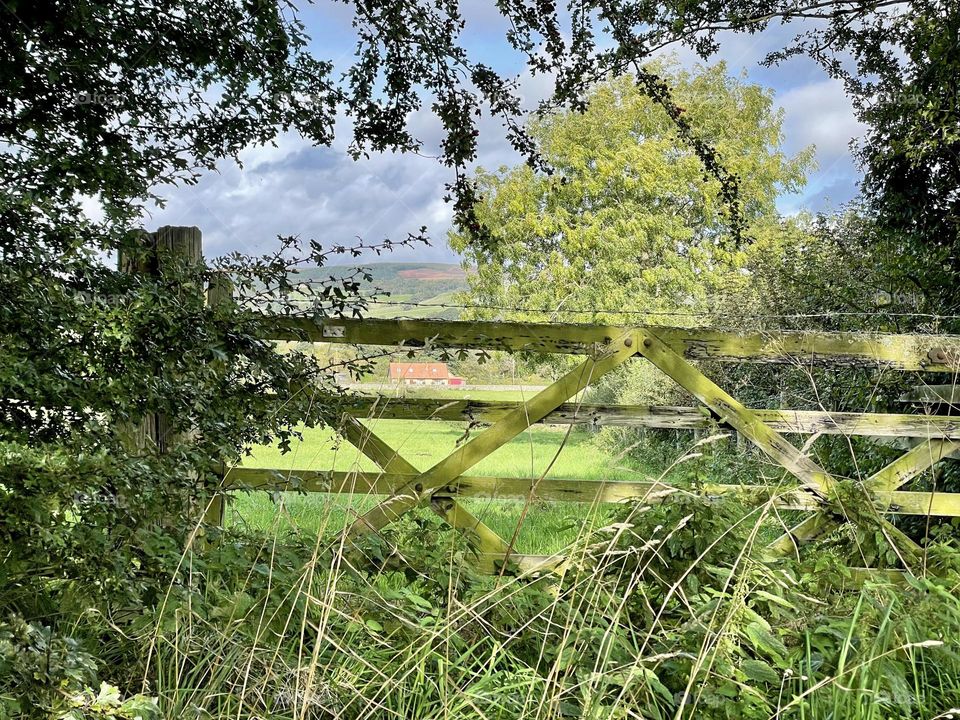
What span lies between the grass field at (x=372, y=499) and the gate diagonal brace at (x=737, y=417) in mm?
521

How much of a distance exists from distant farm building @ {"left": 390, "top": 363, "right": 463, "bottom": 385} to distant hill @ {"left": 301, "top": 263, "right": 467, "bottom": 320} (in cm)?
29

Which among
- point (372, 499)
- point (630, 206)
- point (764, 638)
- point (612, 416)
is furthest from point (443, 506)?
point (630, 206)

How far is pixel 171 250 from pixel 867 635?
3111mm

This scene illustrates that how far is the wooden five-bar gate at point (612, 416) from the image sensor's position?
352 cm

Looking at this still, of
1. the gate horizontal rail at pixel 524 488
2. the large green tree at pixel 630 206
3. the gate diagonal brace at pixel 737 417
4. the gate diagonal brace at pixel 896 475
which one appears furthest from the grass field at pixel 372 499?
the large green tree at pixel 630 206

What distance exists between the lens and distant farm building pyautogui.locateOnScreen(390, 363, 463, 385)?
311 cm

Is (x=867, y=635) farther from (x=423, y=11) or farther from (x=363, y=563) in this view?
(x=423, y=11)

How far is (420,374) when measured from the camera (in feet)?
10.5

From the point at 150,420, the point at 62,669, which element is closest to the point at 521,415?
the point at 150,420

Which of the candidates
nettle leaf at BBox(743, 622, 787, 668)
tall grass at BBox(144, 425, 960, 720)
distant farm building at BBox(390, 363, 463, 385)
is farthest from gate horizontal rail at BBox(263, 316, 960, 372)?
nettle leaf at BBox(743, 622, 787, 668)

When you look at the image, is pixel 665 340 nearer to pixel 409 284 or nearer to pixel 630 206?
pixel 409 284

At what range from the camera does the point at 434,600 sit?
2.77 m

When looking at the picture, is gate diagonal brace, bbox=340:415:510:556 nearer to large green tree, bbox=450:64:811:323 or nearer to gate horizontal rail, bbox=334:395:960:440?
gate horizontal rail, bbox=334:395:960:440

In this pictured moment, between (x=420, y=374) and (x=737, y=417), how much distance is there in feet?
5.54
